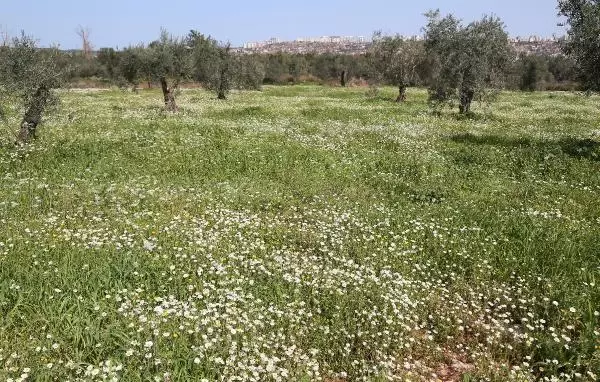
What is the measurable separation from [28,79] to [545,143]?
2382cm

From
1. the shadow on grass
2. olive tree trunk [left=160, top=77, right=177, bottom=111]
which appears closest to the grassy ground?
the shadow on grass

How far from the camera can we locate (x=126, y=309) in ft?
22.4

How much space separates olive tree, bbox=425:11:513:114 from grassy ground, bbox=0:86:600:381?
1677 centimetres

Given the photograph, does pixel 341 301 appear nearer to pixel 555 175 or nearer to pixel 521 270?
pixel 521 270

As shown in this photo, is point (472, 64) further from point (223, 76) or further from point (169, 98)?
point (223, 76)

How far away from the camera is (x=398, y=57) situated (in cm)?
5006

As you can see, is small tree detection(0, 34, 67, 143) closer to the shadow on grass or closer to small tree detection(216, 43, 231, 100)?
the shadow on grass

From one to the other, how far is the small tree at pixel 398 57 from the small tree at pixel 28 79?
33894 mm

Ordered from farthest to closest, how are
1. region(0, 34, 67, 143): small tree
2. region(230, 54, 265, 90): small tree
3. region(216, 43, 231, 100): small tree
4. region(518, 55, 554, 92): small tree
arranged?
region(518, 55, 554, 92): small tree, region(230, 54, 265, 90): small tree, region(216, 43, 231, 100): small tree, region(0, 34, 67, 143): small tree

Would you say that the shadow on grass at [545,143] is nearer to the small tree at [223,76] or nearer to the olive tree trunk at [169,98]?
the olive tree trunk at [169,98]

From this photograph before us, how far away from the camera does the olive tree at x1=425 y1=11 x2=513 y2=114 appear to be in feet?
108

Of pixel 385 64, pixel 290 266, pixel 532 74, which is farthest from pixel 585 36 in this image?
pixel 532 74

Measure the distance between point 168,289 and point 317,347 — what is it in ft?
8.96

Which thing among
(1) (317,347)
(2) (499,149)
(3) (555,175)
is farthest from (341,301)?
(2) (499,149)
